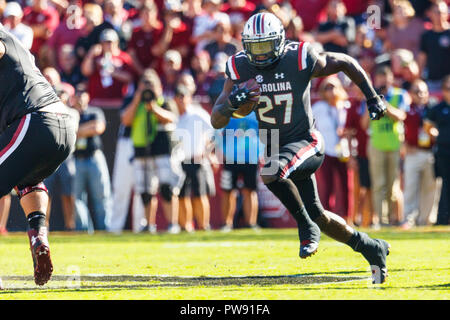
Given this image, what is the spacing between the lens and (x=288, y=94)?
662 centimetres

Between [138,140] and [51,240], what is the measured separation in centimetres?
188

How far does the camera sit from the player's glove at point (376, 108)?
641 centimetres

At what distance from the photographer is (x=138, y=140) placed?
11977 mm

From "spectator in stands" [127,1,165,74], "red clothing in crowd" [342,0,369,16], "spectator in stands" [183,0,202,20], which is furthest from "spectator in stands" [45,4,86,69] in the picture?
"red clothing in crowd" [342,0,369,16]

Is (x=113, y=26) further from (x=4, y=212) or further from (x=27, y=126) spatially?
(x=27, y=126)

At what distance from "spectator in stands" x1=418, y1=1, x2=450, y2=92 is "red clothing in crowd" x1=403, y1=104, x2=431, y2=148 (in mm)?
645

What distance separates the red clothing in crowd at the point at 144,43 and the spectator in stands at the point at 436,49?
12.7ft

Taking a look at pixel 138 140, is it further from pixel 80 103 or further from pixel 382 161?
pixel 382 161

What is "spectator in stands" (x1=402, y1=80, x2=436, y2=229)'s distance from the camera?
467 inches

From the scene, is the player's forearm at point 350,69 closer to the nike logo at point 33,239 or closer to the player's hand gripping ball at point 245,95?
the player's hand gripping ball at point 245,95

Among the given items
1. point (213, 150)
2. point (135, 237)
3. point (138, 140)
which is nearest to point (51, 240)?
point (135, 237)

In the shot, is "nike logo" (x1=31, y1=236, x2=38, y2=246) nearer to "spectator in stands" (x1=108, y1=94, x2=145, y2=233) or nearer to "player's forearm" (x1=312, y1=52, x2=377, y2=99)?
"player's forearm" (x1=312, y1=52, x2=377, y2=99)

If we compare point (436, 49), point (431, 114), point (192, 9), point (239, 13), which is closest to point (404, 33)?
point (436, 49)

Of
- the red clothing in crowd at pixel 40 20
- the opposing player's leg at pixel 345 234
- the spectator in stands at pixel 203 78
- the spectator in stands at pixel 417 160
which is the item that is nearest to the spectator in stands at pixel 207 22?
the spectator in stands at pixel 203 78
